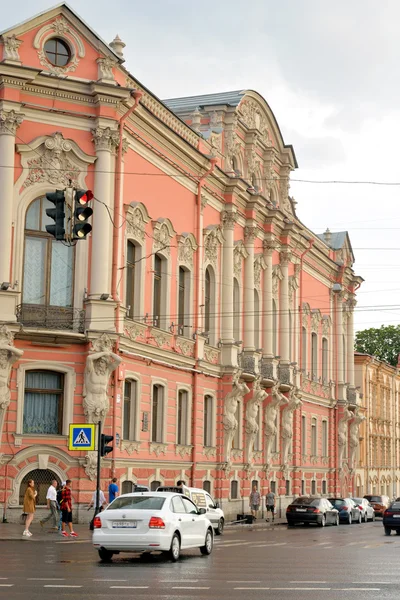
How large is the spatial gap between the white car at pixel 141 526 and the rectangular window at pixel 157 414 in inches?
641

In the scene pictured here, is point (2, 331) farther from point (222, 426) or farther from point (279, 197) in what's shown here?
point (279, 197)

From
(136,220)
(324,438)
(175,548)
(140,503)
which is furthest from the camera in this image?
(324,438)

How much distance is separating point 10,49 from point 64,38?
6.74 ft

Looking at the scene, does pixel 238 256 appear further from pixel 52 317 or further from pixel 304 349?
pixel 52 317

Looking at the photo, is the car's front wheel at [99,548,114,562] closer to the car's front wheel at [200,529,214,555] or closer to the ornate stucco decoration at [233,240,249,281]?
the car's front wheel at [200,529,214,555]

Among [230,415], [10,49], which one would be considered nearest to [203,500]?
[230,415]

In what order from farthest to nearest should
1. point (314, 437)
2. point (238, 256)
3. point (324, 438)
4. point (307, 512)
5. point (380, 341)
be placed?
point (380, 341)
point (324, 438)
point (314, 437)
point (238, 256)
point (307, 512)

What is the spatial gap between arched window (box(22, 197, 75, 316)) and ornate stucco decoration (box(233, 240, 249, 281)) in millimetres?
13163

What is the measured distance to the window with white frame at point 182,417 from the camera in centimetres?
3912

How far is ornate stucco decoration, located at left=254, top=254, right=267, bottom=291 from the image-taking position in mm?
47625

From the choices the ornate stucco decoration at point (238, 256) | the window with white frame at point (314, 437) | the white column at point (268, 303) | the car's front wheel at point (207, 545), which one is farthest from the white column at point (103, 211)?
the window with white frame at point (314, 437)

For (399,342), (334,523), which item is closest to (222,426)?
(334,523)

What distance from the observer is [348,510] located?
1884 inches

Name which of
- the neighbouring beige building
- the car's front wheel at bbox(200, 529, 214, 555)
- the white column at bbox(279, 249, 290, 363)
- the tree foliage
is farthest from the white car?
the tree foliage
